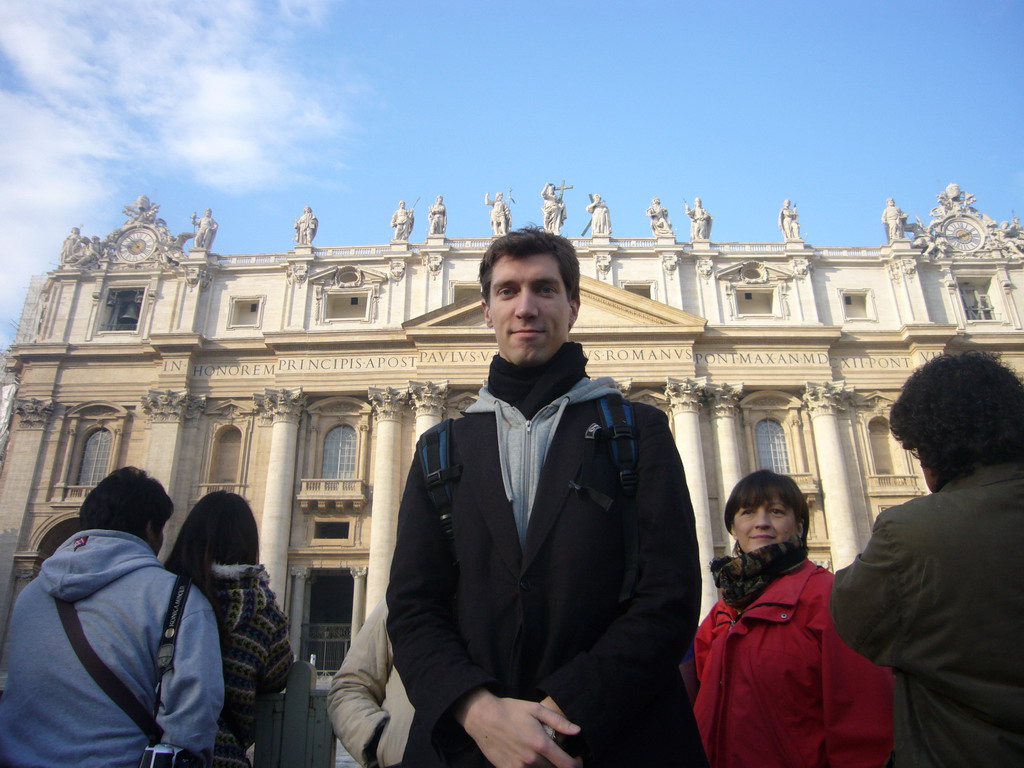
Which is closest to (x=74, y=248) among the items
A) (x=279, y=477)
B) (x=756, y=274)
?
(x=279, y=477)

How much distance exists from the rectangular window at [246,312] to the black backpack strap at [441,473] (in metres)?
28.7

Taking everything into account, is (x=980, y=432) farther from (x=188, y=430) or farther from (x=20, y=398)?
(x=20, y=398)

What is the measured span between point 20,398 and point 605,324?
23255 millimetres

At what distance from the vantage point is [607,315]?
91.7 ft

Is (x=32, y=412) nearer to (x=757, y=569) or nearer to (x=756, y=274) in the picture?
(x=756, y=274)

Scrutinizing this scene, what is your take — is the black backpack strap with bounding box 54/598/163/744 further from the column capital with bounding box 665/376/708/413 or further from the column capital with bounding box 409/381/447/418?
the column capital with bounding box 665/376/708/413

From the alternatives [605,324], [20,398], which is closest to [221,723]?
[605,324]

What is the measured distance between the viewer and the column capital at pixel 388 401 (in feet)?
88.2

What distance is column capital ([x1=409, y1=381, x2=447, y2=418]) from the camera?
1050 inches

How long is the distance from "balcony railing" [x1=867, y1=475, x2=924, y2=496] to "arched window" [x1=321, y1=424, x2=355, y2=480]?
1936cm

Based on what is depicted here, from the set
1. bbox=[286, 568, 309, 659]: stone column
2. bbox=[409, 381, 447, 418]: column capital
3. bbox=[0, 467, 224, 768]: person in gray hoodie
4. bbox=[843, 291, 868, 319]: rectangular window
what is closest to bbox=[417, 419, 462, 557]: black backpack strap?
bbox=[0, 467, 224, 768]: person in gray hoodie

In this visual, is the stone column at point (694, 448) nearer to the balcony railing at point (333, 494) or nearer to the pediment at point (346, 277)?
the balcony railing at point (333, 494)

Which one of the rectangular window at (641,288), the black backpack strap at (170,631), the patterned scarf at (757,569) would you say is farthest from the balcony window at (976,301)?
the black backpack strap at (170,631)

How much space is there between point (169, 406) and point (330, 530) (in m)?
7.94
